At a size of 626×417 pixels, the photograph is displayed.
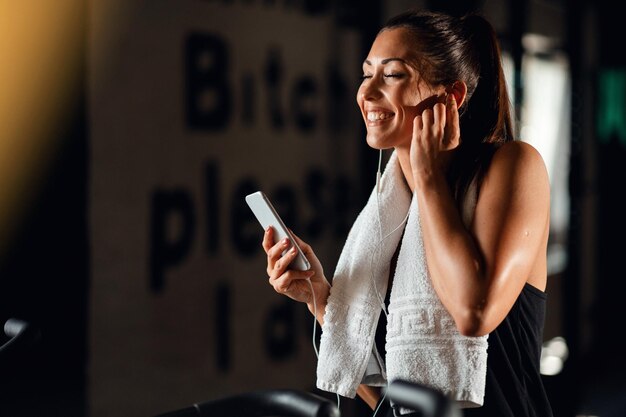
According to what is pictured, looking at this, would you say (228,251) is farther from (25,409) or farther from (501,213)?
(501,213)

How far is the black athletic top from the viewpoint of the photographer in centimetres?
122

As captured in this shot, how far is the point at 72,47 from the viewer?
264cm

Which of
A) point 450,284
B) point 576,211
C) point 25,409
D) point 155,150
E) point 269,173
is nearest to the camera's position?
point 450,284

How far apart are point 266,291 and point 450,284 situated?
7.71ft

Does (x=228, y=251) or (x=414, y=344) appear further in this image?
(x=228, y=251)

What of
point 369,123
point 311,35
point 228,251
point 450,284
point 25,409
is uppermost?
point 311,35

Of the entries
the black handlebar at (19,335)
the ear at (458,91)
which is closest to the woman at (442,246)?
the ear at (458,91)

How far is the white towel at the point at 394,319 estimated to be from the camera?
1.19 m

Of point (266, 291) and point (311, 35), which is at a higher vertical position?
point (311, 35)

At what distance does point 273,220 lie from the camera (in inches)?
51.8

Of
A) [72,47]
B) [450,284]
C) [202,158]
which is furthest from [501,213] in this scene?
[202,158]

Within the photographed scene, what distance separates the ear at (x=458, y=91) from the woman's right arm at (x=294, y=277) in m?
0.33

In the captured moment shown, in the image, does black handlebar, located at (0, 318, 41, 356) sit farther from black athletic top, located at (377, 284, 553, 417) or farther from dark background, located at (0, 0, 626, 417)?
black athletic top, located at (377, 284, 553, 417)

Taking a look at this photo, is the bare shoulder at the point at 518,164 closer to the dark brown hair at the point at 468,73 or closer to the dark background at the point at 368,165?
the dark brown hair at the point at 468,73
